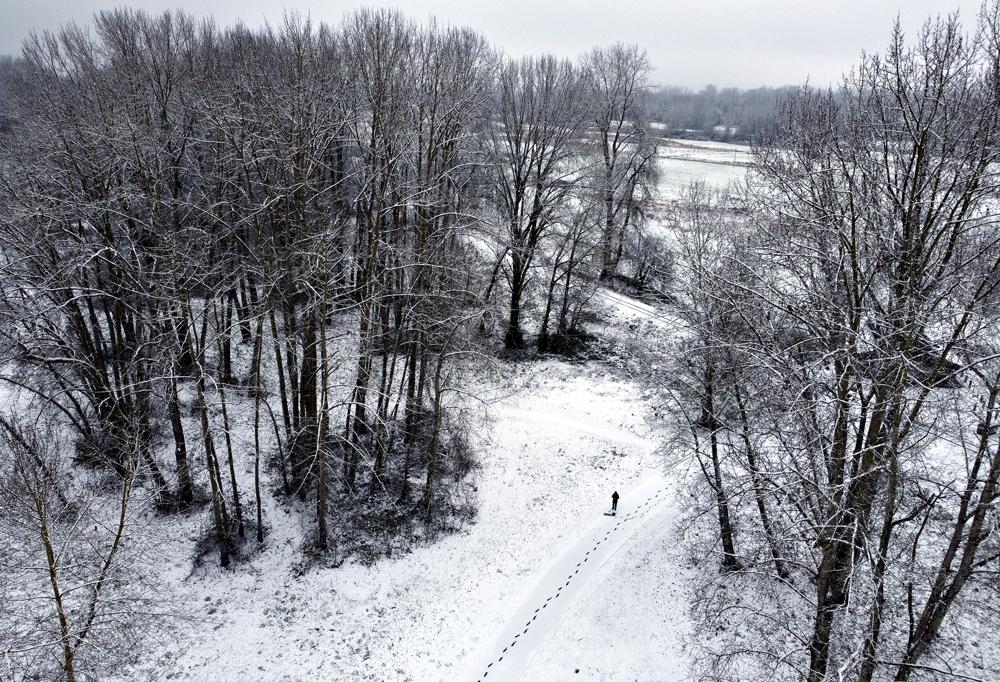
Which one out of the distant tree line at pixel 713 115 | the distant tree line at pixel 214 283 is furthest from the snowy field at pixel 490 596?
the distant tree line at pixel 713 115

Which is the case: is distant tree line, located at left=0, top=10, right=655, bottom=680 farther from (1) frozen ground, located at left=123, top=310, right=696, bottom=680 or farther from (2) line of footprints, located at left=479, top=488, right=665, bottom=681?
(2) line of footprints, located at left=479, top=488, right=665, bottom=681

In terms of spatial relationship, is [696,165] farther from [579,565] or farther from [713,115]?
[579,565]

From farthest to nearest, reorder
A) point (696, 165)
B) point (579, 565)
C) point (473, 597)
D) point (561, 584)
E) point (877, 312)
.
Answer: point (696, 165), point (579, 565), point (561, 584), point (473, 597), point (877, 312)

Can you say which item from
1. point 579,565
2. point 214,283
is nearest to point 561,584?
point 579,565

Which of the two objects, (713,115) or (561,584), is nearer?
(561,584)

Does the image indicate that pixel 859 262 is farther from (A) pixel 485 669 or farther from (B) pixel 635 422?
(B) pixel 635 422

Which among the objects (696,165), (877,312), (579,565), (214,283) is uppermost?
(696,165)

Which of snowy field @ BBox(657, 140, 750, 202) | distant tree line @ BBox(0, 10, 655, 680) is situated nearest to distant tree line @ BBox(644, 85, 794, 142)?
snowy field @ BBox(657, 140, 750, 202)

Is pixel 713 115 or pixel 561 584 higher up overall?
pixel 713 115
